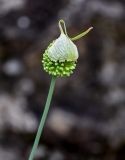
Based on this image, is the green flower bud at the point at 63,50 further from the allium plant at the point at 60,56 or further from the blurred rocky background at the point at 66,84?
the blurred rocky background at the point at 66,84

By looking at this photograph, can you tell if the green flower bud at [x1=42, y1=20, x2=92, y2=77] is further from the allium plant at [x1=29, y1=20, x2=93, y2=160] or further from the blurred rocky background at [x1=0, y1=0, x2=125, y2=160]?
the blurred rocky background at [x1=0, y1=0, x2=125, y2=160]

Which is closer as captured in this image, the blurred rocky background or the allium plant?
the allium plant

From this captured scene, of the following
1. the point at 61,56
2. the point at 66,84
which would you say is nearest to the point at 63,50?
the point at 61,56

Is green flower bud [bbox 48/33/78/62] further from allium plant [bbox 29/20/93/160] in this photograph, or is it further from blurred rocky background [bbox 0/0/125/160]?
blurred rocky background [bbox 0/0/125/160]

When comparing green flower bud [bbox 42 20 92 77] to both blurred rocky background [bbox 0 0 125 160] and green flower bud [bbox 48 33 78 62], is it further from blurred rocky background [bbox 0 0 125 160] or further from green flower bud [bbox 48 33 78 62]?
blurred rocky background [bbox 0 0 125 160]

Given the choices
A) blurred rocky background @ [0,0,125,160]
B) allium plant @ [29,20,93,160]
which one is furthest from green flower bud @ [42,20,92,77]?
blurred rocky background @ [0,0,125,160]
